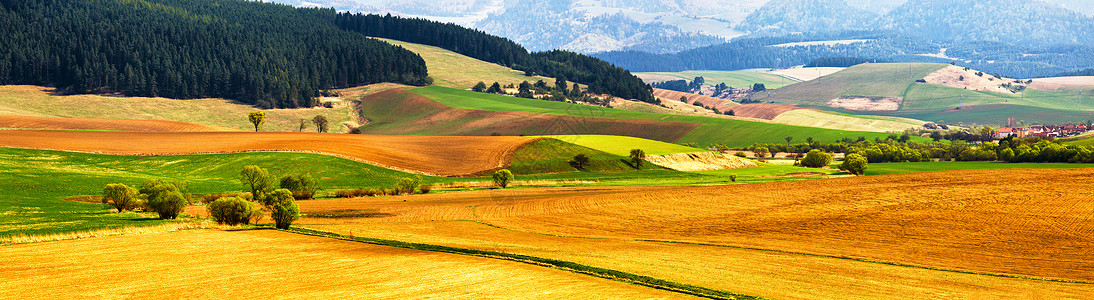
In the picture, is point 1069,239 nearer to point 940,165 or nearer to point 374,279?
point 374,279

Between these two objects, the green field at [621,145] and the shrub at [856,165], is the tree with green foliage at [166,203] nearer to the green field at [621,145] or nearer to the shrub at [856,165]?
the green field at [621,145]

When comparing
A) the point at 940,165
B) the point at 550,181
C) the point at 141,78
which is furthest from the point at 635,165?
the point at 141,78

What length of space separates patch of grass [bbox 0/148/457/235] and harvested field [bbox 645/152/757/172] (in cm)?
3306

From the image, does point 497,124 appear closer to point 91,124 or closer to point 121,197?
point 91,124

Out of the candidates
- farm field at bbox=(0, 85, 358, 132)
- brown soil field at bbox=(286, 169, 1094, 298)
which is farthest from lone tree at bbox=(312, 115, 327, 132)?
brown soil field at bbox=(286, 169, 1094, 298)

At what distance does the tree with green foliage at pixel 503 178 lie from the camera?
75.0 metres

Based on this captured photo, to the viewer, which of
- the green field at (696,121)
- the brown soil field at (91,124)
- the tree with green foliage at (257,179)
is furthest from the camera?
the green field at (696,121)

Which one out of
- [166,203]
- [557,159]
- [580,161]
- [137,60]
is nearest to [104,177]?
[166,203]

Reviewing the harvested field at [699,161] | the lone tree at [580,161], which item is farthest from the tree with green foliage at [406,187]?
the harvested field at [699,161]

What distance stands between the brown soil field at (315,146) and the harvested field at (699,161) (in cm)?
2000

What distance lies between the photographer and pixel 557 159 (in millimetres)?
92812

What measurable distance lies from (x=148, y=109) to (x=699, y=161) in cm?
12129

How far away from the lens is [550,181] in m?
79.1

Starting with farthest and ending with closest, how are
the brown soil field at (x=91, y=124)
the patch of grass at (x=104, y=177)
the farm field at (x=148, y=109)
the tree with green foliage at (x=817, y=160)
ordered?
the farm field at (x=148, y=109) → the brown soil field at (x=91, y=124) → the tree with green foliage at (x=817, y=160) → the patch of grass at (x=104, y=177)
